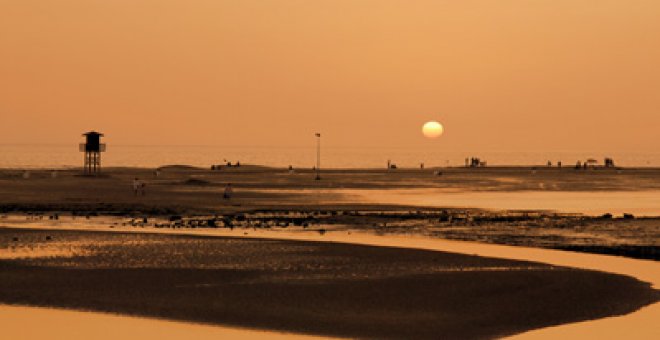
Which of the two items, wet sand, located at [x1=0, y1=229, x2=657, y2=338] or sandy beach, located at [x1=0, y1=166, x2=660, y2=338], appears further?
sandy beach, located at [x1=0, y1=166, x2=660, y2=338]

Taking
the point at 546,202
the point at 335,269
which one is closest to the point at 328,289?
the point at 335,269

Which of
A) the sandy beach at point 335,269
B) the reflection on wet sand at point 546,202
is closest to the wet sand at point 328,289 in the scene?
the sandy beach at point 335,269

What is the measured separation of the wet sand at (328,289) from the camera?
79.3 ft

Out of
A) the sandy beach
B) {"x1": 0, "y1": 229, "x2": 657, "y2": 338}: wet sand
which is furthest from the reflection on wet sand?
{"x1": 0, "y1": 229, "x2": 657, "y2": 338}: wet sand

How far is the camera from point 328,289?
94.7ft

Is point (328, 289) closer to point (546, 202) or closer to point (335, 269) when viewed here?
point (335, 269)

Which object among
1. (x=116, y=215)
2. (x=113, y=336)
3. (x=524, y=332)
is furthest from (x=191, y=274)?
(x=116, y=215)

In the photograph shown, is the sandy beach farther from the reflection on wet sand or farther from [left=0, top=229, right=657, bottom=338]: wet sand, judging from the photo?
the reflection on wet sand

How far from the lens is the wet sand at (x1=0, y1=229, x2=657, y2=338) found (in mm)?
24172

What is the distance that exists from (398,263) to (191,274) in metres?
7.85

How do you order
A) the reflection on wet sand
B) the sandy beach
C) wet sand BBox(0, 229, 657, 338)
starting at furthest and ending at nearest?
the reflection on wet sand
the sandy beach
wet sand BBox(0, 229, 657, 338)

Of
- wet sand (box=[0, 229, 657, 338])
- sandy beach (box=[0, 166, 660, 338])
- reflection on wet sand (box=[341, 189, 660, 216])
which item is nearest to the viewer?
wet sand (box=[0, 229, 657, 338])

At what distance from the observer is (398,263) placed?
3534 centimetres

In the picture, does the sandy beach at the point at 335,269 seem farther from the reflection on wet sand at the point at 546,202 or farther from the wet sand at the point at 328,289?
the reflection on wet sand at the point at 546,202
